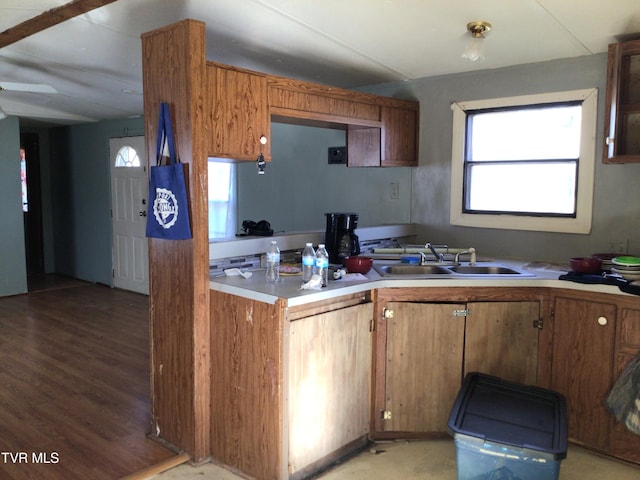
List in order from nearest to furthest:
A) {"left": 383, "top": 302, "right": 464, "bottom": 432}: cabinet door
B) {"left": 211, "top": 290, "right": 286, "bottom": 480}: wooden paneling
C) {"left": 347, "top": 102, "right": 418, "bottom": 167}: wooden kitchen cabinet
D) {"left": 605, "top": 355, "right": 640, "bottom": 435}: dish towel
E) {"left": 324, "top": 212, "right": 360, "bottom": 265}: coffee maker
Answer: {"left": 211, "top": 290, "right": 286, "bottom": 480}: wooden paneling
{"left": 605, "top": 355, "right": 640, "bottom": 435}: dish towel
{"left": 383, "top": 302, "right": 464, "bottom": 432}: cabinet door
{"left": 324, "top": 212, "right": 360, "bottom": 265}: coffee maker
{"left": 347, "top": 102, "right": 418, "bottom": 167}: wooden kitchen cabinet

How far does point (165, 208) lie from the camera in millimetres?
2590

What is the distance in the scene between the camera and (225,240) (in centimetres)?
289

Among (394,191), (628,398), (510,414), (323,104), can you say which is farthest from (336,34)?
(628,398)

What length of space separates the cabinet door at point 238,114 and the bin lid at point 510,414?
160 cm

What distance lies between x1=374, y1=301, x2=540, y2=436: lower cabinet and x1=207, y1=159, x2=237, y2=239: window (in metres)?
3.14

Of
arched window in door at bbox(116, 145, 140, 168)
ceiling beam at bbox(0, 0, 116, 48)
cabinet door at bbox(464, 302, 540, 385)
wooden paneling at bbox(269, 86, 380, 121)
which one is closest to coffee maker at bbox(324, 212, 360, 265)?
wooden paneling at bbox(269, 86, 380, 121)

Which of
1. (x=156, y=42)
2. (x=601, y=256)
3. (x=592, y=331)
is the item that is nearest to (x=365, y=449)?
(x=592, y=331)

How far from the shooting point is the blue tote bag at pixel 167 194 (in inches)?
98.4

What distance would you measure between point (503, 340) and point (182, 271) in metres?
1.73

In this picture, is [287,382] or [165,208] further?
[165,208]

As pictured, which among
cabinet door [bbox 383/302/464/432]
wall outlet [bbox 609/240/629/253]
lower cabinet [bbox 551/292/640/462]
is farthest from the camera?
wall outlet [bbox 609/240/629/253]

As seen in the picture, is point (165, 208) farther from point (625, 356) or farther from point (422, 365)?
point (625, 356)

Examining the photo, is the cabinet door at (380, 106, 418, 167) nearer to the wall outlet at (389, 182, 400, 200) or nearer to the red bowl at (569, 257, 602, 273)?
the wall outlet at (389, 182, 400, 200)

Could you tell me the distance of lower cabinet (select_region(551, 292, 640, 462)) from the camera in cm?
260
